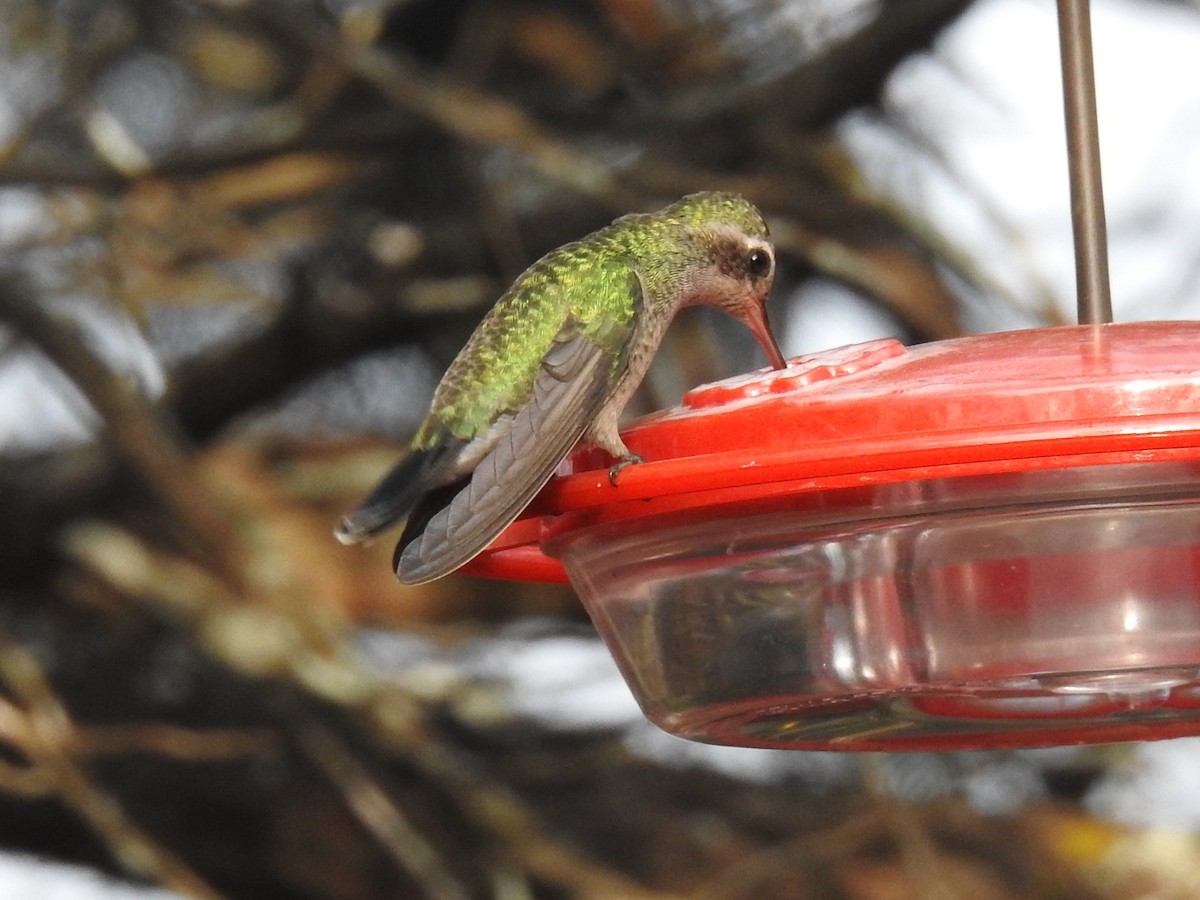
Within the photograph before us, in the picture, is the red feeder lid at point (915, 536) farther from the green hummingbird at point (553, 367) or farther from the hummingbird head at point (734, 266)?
the hummingbird head at point (734, 266)

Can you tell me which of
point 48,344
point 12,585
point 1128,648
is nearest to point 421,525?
point 1128,648

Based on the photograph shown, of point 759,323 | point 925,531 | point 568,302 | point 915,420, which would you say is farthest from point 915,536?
point 759,323

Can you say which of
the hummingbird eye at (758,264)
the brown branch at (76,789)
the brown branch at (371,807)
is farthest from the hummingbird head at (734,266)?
the brown branch at (76,789)

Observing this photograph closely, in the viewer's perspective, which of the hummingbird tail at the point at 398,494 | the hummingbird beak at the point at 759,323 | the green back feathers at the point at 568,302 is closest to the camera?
the hummingbird tail at the point at 398,494

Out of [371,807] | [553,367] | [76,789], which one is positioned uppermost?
[553,367]

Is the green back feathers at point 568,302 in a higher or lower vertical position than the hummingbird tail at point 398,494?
higher

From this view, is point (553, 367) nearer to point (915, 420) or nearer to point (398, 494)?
point (398, 494)
